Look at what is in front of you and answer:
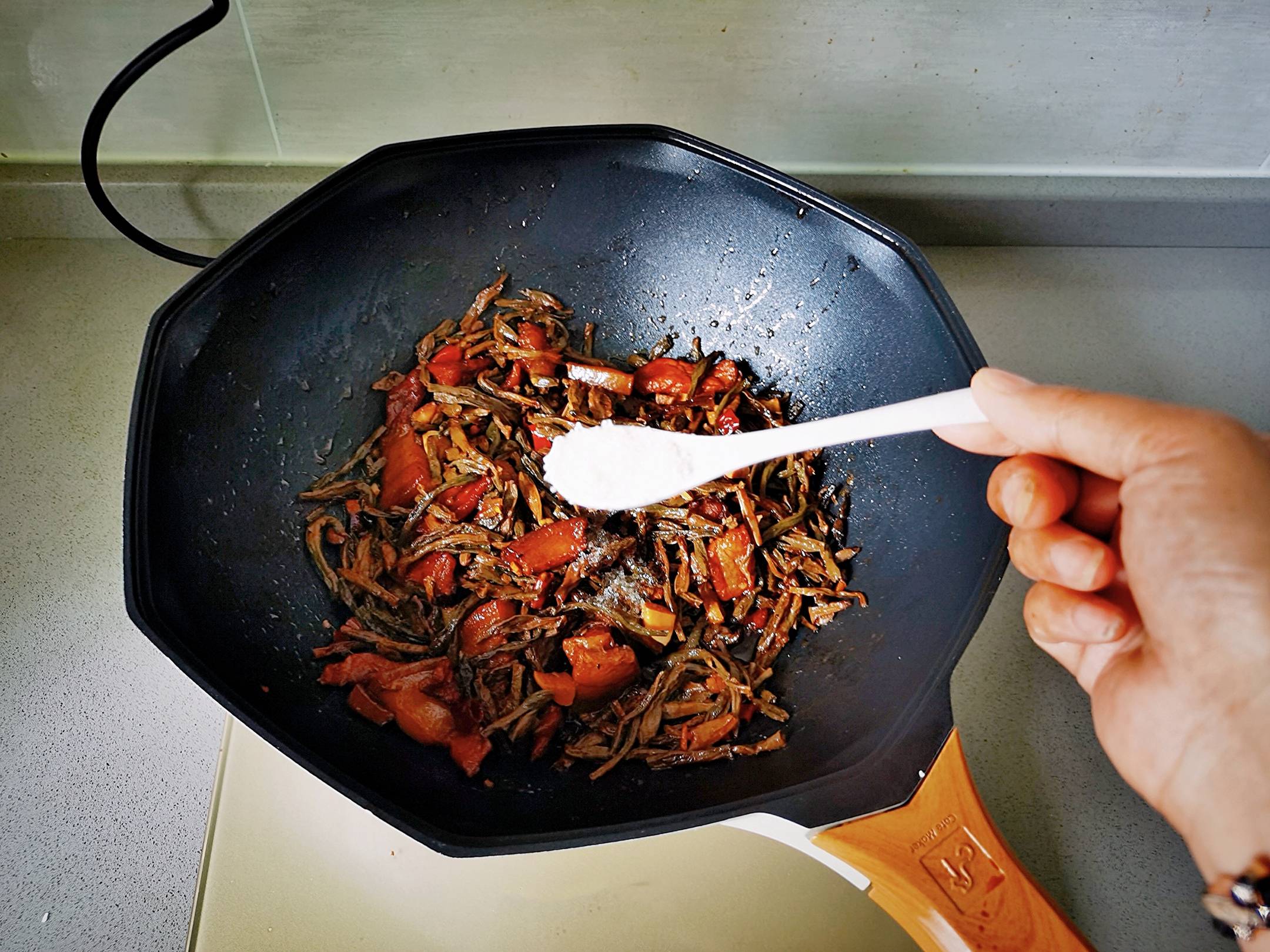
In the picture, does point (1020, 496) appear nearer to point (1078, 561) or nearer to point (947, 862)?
point (1078, 561)

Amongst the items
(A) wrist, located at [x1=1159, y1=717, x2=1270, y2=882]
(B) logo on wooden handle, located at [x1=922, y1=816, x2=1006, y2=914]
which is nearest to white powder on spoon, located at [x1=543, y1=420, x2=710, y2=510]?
(B) logo on wooden handle, located at [x1=922, y1=816, x2=1006, y2=914]

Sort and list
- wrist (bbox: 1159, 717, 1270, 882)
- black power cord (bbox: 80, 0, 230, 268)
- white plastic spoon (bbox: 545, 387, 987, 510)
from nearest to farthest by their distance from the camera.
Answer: wrist (bbox: 1159, 717, 1270, 882), white plastic spoon (bbox: 545, 387, 987, 510), black power cord (bbox: 80, 0, 230, 268)

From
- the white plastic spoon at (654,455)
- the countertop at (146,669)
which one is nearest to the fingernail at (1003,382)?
the white plastic spoon at (654,455)

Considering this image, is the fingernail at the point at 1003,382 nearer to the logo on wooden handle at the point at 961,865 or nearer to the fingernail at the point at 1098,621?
the fingernail at the point at 1098,621

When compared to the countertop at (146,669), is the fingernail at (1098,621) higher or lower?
higher

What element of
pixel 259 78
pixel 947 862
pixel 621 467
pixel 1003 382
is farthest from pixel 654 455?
pixel 259 78

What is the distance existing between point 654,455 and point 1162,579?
57cm

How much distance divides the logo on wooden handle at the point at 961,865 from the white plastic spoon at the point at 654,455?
0.40 meters

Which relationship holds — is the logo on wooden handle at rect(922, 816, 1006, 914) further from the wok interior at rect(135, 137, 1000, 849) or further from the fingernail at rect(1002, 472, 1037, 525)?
the fingernail at rect(1002, 472, 1037, 525)

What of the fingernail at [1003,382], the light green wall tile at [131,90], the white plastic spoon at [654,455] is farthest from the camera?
the light green wall tile at [131,90]

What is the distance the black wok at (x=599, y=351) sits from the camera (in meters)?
0.86

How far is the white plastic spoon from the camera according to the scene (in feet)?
3.29

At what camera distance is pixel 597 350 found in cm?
136

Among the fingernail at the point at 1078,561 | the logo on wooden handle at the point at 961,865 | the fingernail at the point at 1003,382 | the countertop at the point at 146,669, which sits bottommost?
the countertop at the point at 146,669
